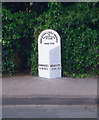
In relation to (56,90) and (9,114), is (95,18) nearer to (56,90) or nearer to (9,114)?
(56,90)

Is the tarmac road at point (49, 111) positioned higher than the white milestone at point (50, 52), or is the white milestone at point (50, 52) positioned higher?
the white milestone at point (50, 52)

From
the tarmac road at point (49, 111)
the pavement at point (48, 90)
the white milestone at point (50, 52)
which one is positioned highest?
the white milestone at point (50, 52)

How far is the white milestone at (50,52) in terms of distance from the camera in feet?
27.3

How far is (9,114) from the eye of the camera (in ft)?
18.8

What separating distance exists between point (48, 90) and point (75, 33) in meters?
2.24

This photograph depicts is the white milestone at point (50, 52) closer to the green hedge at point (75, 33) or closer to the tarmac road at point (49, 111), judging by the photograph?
the green hedge at point (75, 33)

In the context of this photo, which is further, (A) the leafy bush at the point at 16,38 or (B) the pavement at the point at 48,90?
(A) the leafy bush at the point at 16,38

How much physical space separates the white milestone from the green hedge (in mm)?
283

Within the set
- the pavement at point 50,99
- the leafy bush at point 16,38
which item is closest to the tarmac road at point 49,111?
the pavement at point 50,99

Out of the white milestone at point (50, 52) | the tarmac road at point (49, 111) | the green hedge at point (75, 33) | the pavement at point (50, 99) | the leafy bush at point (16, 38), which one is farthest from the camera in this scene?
the leafy bush at point (16, 38)

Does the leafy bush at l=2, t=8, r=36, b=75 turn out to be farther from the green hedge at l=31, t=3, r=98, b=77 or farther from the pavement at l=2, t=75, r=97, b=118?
the pavement at l=2, t=75, r=97, b=118

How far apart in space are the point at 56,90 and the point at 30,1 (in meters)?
3.53

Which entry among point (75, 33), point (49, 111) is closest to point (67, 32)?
point (75, 33)

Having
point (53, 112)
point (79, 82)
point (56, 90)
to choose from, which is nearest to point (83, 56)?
point (79, 82)
